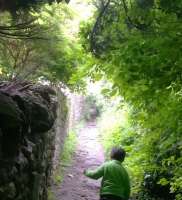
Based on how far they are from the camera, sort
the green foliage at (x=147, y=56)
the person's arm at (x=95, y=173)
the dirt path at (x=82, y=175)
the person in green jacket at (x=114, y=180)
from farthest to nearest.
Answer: the dirt path at (x=82, y=175) → the person's arm at (x=95, y=173) → the person in green jacket at (x=114, y=180) → the green foliage at (x=147, y=56)

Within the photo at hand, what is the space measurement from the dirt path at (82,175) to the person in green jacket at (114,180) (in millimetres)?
3602

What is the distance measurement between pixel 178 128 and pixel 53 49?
5.80 m

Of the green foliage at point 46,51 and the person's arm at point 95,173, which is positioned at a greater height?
the green foliage at point 46,51

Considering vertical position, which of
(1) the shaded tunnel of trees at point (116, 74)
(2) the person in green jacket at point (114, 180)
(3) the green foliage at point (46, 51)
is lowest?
(2) the person in green jacket at point (114, 180)

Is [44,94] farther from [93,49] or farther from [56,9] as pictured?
[56,9]

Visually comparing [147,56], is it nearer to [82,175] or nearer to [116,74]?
[116,74]

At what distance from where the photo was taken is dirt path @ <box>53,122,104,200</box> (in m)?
10.3

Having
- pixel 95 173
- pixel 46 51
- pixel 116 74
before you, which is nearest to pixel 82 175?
pixel 46 51

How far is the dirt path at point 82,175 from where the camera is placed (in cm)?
1033

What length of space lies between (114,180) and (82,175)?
6536mm

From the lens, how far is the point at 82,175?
1253 centimetres

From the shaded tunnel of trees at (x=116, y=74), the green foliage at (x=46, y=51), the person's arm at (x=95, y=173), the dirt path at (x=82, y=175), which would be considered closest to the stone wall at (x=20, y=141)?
the shaded tunnel of trees at (x=116, y=74)

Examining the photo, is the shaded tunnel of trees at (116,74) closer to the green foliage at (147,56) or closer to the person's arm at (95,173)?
the green foliage at (147,56)

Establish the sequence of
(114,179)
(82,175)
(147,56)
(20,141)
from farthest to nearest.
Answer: (82,175) → (114,179) → (20,141) → (147,56)
